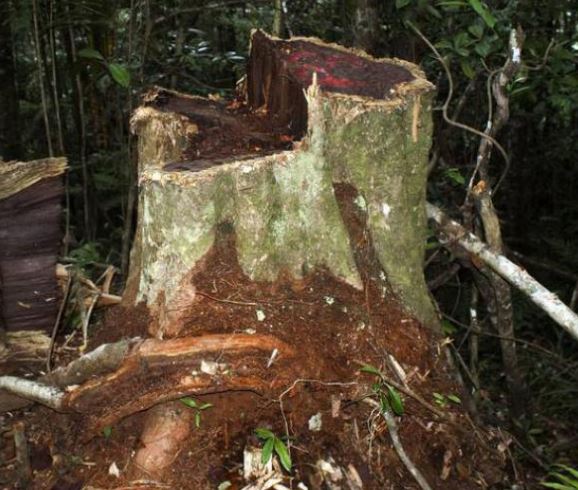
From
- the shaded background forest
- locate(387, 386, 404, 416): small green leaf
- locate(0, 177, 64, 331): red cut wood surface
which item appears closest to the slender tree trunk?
the shaded background forest

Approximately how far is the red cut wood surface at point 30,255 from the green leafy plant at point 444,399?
1.68 m

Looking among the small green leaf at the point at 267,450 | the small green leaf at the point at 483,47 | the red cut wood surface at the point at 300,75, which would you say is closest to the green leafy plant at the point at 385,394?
the small green leaf at the point at 267,450

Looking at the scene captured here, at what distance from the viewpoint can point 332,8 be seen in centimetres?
638

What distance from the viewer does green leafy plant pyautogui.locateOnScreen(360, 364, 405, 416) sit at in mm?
2150

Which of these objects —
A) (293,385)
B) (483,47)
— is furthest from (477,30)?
(293,385)

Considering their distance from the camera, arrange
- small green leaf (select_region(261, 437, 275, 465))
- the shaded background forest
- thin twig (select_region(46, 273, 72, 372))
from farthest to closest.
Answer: the shaded background forest → thin twig (select_region(46, 273, 72, 372)) → small green leaf (select_region(261, 437, 275, 465))

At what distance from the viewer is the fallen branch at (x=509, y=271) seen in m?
2.46

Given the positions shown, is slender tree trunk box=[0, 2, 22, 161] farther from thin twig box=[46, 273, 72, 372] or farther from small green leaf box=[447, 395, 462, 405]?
small green leaf box=[447, 395, 462, 405]

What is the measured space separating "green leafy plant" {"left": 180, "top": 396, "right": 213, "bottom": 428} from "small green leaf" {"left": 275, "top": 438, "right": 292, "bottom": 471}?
0.29 metres

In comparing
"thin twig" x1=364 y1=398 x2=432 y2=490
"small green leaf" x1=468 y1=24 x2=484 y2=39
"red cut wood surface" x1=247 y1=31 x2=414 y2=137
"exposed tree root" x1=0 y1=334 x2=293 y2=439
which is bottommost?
"thin twig" x1=364 y1=398 x2=432 y2=490

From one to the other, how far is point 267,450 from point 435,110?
2535 mm

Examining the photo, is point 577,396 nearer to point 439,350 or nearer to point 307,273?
point 439,350

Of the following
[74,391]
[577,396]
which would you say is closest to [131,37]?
[74,391]

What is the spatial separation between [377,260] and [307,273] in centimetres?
31
